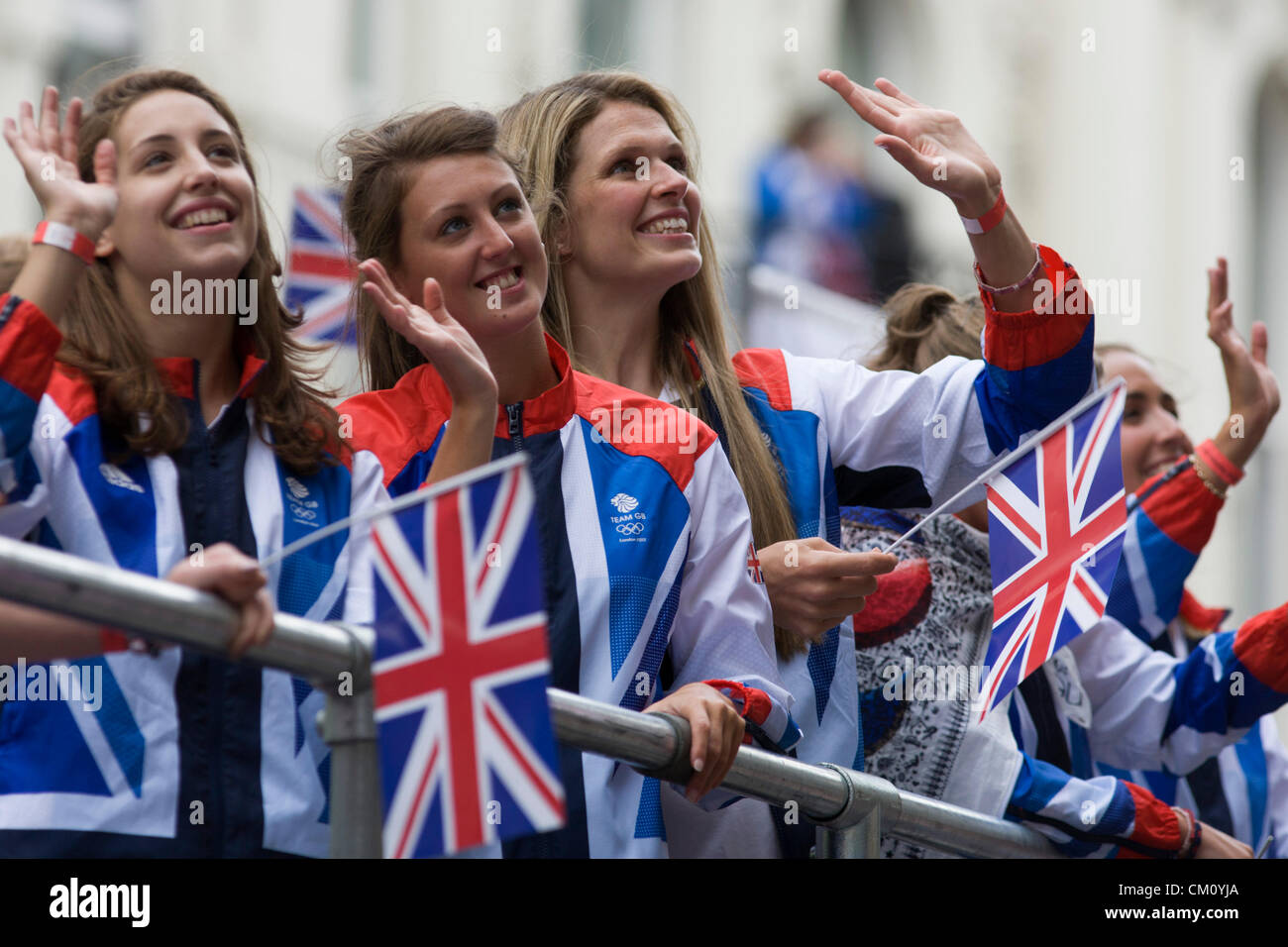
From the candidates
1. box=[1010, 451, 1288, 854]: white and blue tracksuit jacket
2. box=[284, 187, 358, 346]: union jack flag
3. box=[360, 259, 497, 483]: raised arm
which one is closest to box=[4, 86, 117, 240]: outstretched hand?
box=[360, 259, 497, 483]: raised arm

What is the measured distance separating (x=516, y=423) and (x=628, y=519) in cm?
24

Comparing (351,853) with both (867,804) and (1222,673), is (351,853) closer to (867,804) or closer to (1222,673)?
(867,804)

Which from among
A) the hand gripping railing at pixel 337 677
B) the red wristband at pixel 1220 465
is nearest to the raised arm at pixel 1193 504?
the red wristband at pixel 1220 465

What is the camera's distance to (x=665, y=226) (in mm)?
Result: 3637

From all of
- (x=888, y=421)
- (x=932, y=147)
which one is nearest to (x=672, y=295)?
(x=888, y=421)

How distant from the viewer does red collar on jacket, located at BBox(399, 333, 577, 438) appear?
3.09 meters

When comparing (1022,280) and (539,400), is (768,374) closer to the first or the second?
(1022,280)

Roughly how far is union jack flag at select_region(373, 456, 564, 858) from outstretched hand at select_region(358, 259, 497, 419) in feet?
2.22

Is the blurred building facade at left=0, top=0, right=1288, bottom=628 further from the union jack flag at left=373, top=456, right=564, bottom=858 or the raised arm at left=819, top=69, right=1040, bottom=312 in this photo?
the union jack flag at left=373, top=456, right=564, bottom=858

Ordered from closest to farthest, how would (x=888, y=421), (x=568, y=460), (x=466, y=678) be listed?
(x=466, y=678), (x=568, y=460), (x=888, y=421)

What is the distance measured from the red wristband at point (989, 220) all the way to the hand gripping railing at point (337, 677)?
1085mm

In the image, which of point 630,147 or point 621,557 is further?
point 630,147
